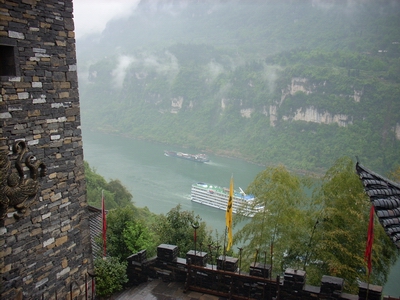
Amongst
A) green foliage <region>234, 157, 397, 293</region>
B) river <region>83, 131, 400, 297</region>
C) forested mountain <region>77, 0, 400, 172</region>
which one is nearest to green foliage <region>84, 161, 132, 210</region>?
river <region>83, 131, 400, 297</region>

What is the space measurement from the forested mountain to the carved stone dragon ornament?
190 ft

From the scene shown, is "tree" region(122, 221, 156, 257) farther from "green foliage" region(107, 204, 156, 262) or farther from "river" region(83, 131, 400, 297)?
"river" region(83, 131, 400, 297)

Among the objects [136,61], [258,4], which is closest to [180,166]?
[136,61]

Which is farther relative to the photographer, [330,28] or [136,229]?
[330,28]

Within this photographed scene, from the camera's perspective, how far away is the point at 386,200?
444 centimetres

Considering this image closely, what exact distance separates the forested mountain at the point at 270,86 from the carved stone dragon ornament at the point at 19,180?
57822mm

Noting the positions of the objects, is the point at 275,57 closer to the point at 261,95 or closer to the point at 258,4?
the point at 261,95

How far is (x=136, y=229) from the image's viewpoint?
396 inches

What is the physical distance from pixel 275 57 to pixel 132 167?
2203 inches

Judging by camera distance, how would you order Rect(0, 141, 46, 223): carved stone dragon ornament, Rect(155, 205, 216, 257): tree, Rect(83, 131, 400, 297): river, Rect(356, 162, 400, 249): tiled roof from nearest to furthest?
1. Rect(356, 162, 400, 249): tiled roof
2. Rect(0, 141, 46, 223): carved stone dragon ornament
3. Rect(155, 205, 216, 257): tree
4. Rect(83, 131, 400, 297): river

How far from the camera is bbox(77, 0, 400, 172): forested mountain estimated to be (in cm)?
7294

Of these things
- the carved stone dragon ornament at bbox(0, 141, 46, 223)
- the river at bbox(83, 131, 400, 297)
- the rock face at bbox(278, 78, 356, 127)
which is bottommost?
the river at bbox(83, 131, 400, 297)

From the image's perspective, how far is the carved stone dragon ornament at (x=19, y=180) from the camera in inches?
192

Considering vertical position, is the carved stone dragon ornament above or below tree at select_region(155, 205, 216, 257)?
above
